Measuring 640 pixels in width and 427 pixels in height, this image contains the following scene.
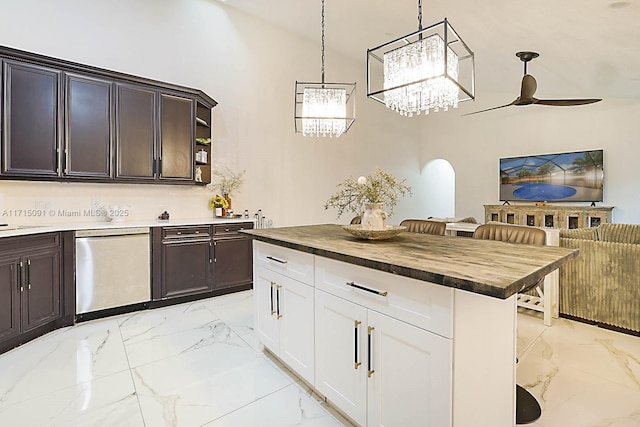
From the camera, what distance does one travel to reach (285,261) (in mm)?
2318

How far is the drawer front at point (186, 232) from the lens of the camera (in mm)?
3779

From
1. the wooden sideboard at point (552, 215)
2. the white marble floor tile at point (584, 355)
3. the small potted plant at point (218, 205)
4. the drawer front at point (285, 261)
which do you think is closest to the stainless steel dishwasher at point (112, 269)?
the small potted plant at point (218, 205)

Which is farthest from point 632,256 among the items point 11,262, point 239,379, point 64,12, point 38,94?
point 64,12

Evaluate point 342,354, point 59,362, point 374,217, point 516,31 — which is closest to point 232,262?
point 59,362

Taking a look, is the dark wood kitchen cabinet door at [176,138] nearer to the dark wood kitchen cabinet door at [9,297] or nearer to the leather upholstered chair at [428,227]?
the dark wood kitchen cabinet door at [9,297]

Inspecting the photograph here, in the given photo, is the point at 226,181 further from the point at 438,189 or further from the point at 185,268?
the point at 438,189

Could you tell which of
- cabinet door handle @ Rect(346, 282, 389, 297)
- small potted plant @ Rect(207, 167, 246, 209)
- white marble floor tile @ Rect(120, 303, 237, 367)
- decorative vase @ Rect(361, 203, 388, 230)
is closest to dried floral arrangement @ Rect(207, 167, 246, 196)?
small potted plant @ Rect(207, 167, 246, 209)

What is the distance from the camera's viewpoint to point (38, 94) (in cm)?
320

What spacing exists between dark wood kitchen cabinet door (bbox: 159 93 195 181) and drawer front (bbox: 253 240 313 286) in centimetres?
199

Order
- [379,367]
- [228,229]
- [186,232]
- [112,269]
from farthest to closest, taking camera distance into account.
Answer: [228,229], [186,232], [112,269], [379,367]

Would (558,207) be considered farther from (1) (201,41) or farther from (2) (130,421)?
(2) (130,421)

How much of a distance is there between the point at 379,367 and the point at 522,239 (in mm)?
1584

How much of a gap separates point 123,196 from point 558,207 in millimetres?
7294

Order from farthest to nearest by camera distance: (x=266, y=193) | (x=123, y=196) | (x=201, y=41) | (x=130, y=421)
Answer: (x=266, y=193) < (x=201, y=41) < (x=123, y=196) < (x=130, y=421)
